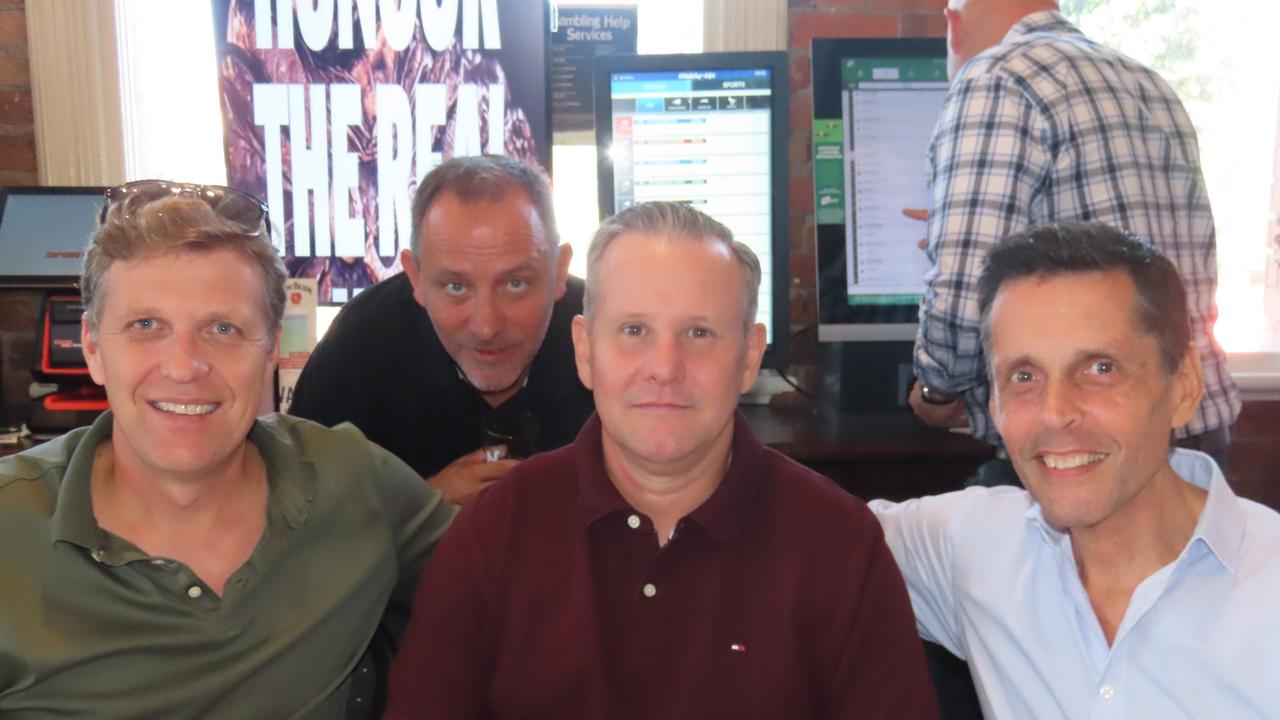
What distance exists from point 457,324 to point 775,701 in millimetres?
990

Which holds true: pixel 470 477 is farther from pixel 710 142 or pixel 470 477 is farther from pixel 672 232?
pixel 710 142

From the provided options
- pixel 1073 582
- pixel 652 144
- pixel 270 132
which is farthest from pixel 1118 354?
pixel 270 132

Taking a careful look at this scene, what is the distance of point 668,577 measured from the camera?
4.06 ft

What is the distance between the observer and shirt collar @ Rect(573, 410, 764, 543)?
124 centimetres

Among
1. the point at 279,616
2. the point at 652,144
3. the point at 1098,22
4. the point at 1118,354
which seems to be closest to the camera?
the point at 1118,354

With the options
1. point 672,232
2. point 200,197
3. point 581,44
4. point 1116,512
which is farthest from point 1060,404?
point 581,44

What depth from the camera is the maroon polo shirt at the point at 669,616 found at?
1201mm

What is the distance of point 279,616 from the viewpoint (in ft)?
4.14

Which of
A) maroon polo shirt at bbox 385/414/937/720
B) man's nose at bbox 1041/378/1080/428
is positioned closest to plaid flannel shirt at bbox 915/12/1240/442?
man's nose at bbox 1041/378/1080/428

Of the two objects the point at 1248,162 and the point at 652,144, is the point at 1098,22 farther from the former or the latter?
the point at 652,144

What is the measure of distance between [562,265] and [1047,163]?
1.01m

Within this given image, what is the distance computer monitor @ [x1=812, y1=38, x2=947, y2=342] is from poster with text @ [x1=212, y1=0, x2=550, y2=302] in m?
0.94

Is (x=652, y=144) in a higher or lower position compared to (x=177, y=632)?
higher

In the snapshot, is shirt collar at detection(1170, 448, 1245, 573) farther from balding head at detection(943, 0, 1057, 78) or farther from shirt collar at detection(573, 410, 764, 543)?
balding head at detection(943, 0, 1057, 78)
